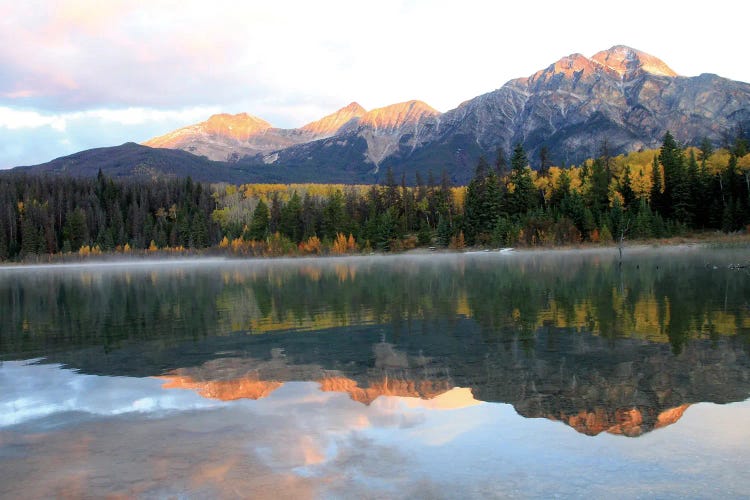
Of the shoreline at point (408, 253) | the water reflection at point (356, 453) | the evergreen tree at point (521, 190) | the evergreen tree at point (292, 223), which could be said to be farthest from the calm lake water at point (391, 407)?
the evergreen tree at point (292, 223)

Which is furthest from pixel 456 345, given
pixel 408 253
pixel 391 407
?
pixel 408 253

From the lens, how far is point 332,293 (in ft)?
128

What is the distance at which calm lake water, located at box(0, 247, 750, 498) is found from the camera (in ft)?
27.0

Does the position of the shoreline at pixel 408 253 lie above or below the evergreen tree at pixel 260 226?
below

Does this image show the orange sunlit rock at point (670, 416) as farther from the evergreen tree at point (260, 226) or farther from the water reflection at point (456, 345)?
the evergreen tree at point (260, 226)

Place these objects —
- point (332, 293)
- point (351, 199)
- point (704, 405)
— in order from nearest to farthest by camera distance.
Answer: point (704, 405)
point (332, 293)
point (351, 199)

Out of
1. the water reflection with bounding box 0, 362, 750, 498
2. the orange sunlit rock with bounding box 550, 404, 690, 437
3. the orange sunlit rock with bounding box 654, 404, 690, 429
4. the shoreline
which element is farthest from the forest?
the water reflection with bounding box 0, 362, 750, 498

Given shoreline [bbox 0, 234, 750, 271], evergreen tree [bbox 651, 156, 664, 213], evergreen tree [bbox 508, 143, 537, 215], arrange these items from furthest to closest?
1. evergreen tree [bbox 508, 143, 537, 215]
2. evergreen tree [bbox 651, 156, 664, 213]
3. shoreline [bbox 0, 234, 750, 271]

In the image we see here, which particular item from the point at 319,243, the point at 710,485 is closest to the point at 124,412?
the point at 710,485

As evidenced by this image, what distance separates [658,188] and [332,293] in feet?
328

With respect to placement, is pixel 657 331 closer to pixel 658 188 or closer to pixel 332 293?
pixel 332 293

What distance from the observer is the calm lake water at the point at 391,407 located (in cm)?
823

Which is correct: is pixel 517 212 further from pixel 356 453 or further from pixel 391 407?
pixel 356 453

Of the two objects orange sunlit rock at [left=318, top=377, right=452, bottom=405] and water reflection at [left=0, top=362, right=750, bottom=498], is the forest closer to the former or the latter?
orange sunlit rock at [left=318, top=377, right=452, bottom=405]
